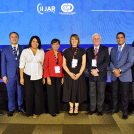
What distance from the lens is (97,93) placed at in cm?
232

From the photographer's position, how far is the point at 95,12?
14.3 ft

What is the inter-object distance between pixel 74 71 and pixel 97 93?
0.65 meters

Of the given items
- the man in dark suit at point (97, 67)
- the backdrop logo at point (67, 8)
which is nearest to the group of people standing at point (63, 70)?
the man in dark suit at point (97, 67)

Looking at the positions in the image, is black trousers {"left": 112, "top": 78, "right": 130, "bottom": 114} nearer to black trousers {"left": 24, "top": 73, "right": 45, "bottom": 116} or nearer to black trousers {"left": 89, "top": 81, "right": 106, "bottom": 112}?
black trousers {"left": 89, "top": 81, "right": 106, "bottom": 112}

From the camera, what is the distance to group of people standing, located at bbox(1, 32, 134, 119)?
2.11 meters

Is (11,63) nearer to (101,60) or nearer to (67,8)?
(101,60)

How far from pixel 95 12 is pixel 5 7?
10.9 ft

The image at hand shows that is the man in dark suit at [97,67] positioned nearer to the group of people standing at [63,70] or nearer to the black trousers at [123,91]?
the group of people standing at [63,70]

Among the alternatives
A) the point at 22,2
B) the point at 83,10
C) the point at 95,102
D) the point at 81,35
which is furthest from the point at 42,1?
the point at 95,102

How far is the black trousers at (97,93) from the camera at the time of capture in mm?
2244

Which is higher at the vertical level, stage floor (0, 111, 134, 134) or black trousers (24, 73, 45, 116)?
black trousers (24, 73, 45, 116)

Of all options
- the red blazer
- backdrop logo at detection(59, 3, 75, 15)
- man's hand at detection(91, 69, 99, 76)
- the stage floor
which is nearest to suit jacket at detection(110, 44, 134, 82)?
man's hand at detection(91, 69, 99, 76)

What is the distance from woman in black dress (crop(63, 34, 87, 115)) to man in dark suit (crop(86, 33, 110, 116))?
0.17m

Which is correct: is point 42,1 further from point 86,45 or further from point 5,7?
point 86,45
